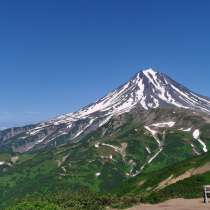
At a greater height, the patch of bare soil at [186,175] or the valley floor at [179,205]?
the patch of bare soil at [186,175]

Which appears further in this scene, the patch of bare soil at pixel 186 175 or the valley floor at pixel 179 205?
the patch of bare soil at pixel 186 175

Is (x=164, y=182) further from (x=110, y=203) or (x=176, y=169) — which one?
(x=110, y=203)

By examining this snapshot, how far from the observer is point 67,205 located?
56.1 meters

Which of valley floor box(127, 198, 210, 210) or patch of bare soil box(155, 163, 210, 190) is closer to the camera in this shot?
valley floor box(127, 198, 210, 210)

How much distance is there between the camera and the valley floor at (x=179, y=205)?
50.8 metres

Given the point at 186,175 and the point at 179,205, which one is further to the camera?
the point at 186,175

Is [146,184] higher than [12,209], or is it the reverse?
[146,184]

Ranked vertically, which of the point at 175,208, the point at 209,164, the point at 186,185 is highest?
the point at 209,164

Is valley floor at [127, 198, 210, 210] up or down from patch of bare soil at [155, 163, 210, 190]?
down

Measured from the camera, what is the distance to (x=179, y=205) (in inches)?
2122

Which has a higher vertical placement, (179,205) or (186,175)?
(186,175)

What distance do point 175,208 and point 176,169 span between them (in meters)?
83.7

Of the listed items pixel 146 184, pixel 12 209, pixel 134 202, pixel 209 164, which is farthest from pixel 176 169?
pixel 12 209

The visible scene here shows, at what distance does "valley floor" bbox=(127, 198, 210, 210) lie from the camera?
50844 millimetres
